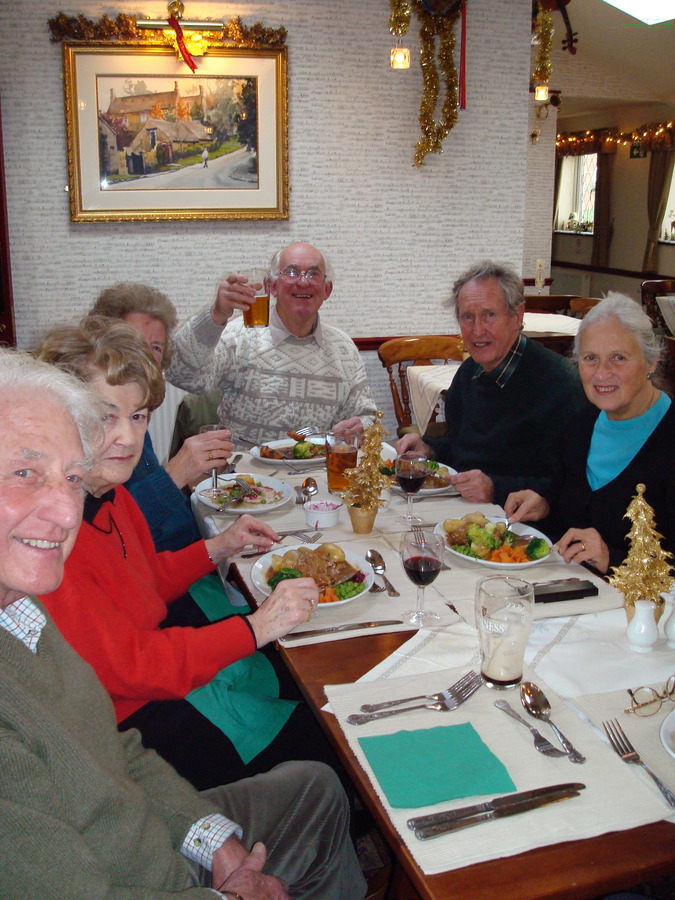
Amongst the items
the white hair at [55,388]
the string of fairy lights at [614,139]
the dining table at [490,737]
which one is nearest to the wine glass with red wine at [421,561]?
the dining table at [490,737]

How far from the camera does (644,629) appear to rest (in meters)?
1.28

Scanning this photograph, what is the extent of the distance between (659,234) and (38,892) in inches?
440

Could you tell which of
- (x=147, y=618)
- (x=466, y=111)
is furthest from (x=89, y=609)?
(x=466, y=111)

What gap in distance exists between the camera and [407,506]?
2.09 metres

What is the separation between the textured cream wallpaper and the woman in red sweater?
2.30m

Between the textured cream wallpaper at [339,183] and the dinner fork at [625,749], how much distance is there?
3.28 meters

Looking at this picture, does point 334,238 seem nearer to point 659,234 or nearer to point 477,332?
point 477,332

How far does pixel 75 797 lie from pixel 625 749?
74 cm

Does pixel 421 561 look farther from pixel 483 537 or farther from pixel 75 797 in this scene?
pixel 75 797

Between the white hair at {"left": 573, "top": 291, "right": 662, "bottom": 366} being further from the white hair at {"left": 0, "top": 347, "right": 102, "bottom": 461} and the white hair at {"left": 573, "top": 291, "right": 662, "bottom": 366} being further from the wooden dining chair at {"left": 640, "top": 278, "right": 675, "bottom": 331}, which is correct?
the wooden dining chair at {"left": 640, "top": 278, "right": 675, "bottom": 331}

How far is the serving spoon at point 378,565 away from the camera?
1.55 meters

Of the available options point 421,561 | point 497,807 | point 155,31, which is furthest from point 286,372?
point 497,807

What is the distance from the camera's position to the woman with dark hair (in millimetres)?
1844

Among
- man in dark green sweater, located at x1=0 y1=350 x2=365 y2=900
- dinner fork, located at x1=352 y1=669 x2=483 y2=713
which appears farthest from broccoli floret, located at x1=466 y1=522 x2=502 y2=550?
man in dark green sweater, located at x1=0 y1=350 x2=365 y2=900
